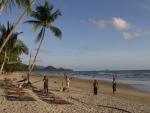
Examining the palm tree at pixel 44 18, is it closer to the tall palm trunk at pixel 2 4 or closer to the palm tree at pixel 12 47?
the palm tree at pixel 12 47

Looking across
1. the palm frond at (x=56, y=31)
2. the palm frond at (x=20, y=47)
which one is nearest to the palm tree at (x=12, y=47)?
the palm frond at (x=20, y=47)

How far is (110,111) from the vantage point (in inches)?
681

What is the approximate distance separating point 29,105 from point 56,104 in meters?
1.64

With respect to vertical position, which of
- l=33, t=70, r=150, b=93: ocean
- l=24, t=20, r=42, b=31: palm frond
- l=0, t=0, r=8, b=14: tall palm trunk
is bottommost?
l=33, t=70, r=150, b=93: ocean

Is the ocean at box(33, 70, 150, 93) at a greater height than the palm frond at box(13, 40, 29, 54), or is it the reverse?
the palm frond at box(13, 40, 29, 54)

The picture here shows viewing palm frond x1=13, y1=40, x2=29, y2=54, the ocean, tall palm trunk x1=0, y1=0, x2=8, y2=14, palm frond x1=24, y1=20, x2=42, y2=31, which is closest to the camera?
tall palm trunk x1=0, y1=0, x2=8, y2=14

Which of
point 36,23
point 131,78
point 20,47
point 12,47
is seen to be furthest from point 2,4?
point 131,78

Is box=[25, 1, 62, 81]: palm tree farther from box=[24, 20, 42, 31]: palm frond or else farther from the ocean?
the ocean

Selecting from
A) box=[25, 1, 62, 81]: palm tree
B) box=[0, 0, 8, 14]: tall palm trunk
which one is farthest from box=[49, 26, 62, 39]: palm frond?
box=[0, 0, 8, 14]: tall palm trunk

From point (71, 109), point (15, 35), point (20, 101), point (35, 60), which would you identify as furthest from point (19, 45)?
point (71, 109)

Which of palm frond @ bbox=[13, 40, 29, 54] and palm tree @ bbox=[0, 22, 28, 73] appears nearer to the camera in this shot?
palm tree @ bbox=[0, 22, 28, 73]

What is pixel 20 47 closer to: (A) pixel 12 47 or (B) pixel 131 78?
(A) pixel 12 47

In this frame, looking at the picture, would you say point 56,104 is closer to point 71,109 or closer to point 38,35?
point 71,109

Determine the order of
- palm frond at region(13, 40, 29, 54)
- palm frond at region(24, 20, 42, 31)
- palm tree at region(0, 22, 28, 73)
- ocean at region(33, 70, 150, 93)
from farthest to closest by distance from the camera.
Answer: ocean at region(33, 70, 150, 93) < palm frond at region(13, 40, 29, 54) < palm frond at region(24, 20, 42, 31) < palm tree at region(0, 22, 28, 73)
